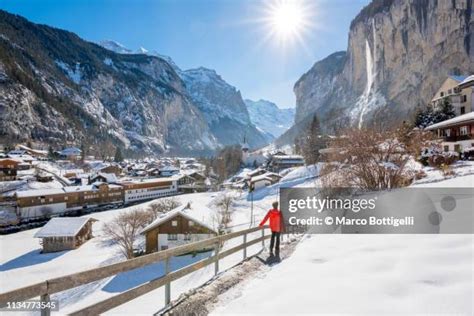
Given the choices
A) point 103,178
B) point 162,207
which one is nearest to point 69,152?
point 103,178

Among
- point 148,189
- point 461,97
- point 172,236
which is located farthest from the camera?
point 148,189

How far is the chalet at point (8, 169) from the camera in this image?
68.4 meters

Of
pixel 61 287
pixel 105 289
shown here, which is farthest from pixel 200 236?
pixel 61 287

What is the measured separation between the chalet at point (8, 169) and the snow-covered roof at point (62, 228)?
1779 inches

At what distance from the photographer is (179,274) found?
5109 millimetres

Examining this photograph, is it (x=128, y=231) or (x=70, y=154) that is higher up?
(x=70, y=154)

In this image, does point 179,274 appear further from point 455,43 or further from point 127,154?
point 127,154

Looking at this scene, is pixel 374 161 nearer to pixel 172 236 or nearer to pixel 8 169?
pixel 172 236

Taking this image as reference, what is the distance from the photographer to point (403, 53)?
102688mm

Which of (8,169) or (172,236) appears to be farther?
(8,169)

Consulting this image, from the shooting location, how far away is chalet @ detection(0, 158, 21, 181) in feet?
224

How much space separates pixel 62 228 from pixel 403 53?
117m

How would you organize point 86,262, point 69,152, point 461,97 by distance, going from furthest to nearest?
point 69,152
point 461,97
point 86,262

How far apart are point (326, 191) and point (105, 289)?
1556 cm
